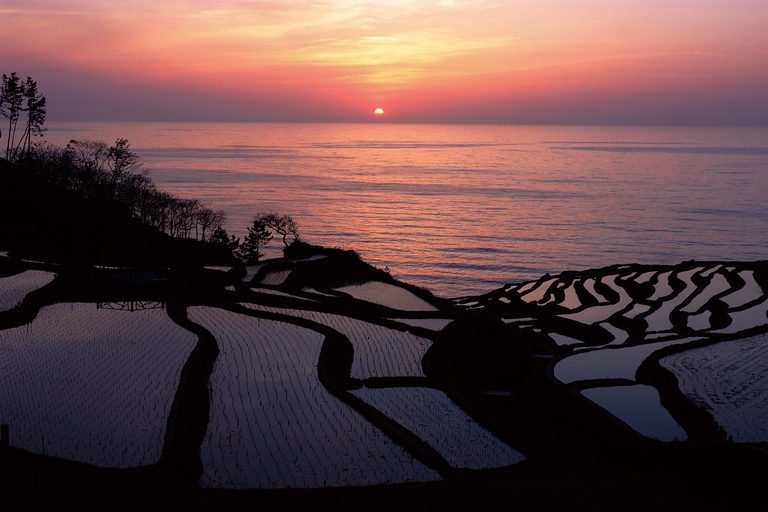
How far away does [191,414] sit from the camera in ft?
55.6

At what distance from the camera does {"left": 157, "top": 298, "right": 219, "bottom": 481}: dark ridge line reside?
46.6 feet

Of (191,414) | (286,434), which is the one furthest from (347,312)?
(286,434)

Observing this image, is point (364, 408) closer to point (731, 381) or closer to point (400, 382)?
point (400, 382)

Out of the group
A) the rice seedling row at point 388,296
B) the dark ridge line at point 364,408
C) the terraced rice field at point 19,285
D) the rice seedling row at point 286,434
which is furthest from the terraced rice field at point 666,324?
the terraced rice field at point 19,285

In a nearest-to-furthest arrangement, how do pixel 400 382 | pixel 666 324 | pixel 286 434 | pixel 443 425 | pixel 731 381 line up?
pixel 286 434, pixel 443 425, pixel 400 382, pixel 731 381, pixel 666 324

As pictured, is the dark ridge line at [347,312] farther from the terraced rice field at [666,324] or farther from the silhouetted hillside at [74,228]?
the silhouetted hillside at [74,228]

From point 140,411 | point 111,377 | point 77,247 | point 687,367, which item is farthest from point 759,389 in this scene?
point 77,247

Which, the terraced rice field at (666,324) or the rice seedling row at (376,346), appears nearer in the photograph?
the terraced rice field at (666,324)

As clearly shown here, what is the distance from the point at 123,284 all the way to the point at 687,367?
27.4 metres

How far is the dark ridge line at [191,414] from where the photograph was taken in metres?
14.2

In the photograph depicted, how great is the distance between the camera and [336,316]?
31453 mm

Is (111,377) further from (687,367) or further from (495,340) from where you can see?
(687,367)

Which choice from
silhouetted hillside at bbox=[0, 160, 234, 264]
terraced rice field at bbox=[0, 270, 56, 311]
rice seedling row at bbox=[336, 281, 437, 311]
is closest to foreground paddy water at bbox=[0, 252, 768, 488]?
terraced rice field at bbox=[0, 270, 56, 311]

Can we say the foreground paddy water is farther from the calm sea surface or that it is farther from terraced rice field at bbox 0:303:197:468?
the calm sea surface
